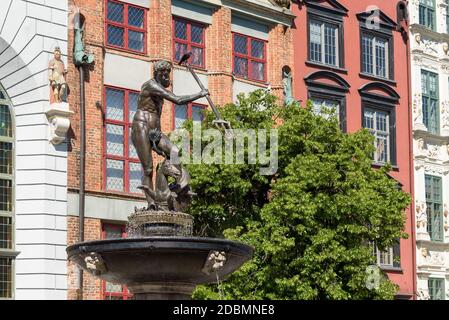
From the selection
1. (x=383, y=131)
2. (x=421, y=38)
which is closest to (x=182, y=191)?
(x=383, y=131)

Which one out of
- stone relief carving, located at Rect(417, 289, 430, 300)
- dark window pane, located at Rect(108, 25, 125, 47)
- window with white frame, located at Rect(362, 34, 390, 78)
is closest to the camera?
dark window pane, located at Rect(108, 25, 125, 47)

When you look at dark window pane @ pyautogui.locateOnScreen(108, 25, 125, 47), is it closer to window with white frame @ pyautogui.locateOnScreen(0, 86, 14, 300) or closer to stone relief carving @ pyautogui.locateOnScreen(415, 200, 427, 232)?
window with white frame @ pyautogui.locateOnScreen(0, 86, 14, 300)

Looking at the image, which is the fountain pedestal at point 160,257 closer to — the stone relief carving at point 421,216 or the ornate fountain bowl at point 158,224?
the ornate fountain bowl at point 158,224

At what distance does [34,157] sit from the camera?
32.0 m

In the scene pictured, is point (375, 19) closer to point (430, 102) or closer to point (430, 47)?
point (430, 47)

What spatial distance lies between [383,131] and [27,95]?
1743cm

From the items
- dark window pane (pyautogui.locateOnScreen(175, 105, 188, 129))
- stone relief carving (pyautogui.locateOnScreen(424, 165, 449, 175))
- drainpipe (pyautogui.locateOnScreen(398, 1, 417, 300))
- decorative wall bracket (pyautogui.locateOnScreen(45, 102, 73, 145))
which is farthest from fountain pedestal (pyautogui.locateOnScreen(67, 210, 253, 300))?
stone relief carving (pyautogui.locateOnScreen(424, 165, 449, 175))

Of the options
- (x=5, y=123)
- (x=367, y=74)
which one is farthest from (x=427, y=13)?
(x=5, y=123)

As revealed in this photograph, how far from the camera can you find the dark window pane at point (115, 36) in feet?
115

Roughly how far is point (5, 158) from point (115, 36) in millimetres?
5774

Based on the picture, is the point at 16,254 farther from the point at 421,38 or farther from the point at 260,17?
the point at 421,38

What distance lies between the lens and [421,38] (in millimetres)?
47062

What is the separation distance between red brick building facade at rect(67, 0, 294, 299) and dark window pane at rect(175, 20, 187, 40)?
0.03 m

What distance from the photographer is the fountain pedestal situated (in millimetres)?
18605
